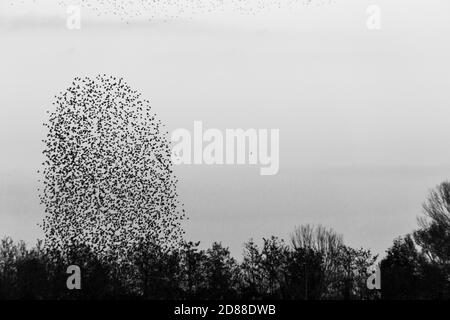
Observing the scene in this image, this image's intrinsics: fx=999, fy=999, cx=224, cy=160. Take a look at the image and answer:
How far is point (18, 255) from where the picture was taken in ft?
112

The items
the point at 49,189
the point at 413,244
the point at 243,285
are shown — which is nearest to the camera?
the point at 49,189

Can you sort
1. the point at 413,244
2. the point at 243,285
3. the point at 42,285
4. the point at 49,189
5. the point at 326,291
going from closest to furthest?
the point at 49,189, the point at 42,285, the point at 243,285, the point at 326,291, the point at 413,244

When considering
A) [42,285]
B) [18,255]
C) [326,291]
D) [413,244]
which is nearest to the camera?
[42,285]

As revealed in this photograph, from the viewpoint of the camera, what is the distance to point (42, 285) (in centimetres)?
2786

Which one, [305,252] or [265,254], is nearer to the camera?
[265,254]

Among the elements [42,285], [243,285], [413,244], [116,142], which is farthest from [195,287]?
[413,244]

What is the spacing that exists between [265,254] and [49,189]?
9.59 meters

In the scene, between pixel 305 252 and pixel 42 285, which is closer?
pixel 42 285
